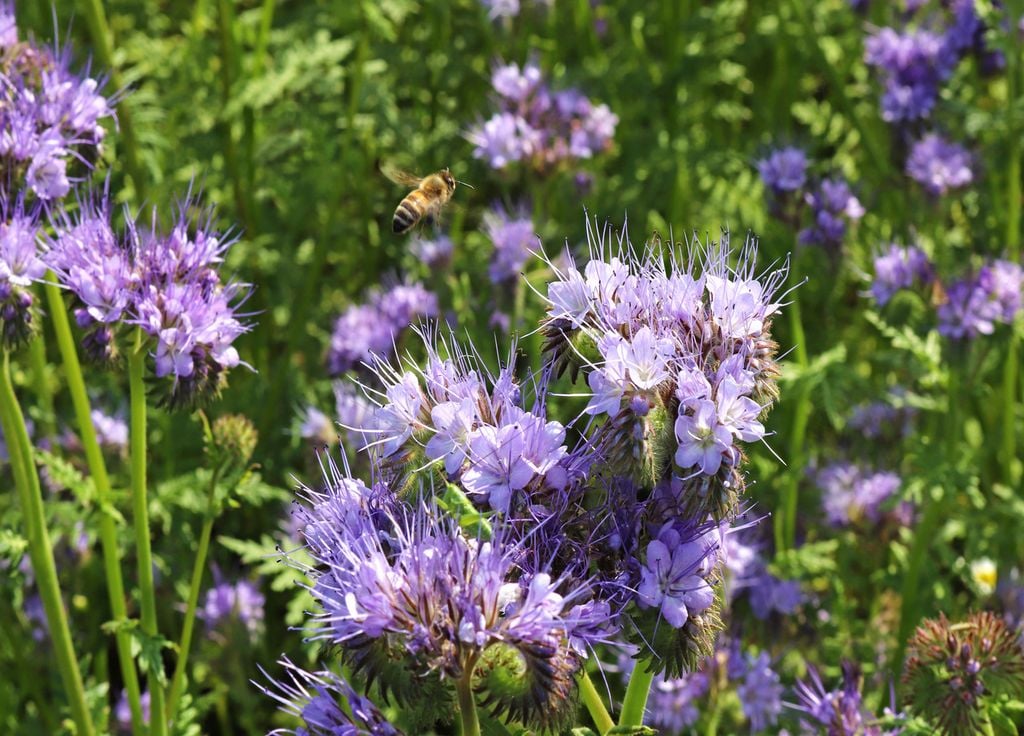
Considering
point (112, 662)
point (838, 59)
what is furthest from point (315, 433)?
point (838, 59)

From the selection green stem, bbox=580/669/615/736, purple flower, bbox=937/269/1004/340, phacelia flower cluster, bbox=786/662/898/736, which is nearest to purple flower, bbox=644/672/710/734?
phacelia flower cluster, bbox=786/662/898/736

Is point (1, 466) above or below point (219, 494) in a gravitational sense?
below

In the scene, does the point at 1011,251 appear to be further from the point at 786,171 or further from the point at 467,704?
the point at 467,704

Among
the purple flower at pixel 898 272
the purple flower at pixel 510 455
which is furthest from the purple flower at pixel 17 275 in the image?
the purple flower at pixel 898 272

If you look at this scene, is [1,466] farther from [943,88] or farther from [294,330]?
[943,88]

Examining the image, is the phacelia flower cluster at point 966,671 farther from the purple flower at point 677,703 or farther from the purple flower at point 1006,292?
the purple flower at point 1006,292

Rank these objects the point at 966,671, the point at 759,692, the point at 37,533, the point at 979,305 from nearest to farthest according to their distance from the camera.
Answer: the point at 966,671
the point at 37,533
the point at 759,692
the point at 979,305

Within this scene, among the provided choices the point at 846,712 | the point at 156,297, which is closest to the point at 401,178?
the point at 156,297
